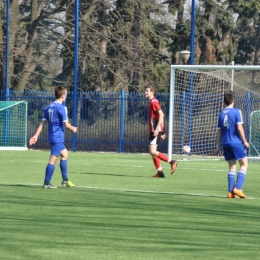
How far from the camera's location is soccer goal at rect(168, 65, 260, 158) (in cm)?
2639

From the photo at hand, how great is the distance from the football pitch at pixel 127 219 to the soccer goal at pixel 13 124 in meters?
14.8

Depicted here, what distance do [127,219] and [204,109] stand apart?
17121 mm

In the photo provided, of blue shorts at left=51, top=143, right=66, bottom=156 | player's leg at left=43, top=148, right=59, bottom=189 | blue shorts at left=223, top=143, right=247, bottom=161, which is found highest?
blue shorts at left=223, top=143, right=247, bottom=161

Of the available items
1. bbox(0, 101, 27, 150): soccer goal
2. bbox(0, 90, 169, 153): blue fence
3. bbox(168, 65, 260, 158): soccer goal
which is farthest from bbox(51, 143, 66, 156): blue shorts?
bbox(0, 101, 27, 150): soccer goal

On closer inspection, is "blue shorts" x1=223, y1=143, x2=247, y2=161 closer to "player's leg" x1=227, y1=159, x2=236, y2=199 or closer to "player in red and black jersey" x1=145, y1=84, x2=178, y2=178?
"player's leg" x1=227, y1=159, x2=236, y2=199

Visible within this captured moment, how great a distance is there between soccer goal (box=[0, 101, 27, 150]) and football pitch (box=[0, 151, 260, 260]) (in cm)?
1483

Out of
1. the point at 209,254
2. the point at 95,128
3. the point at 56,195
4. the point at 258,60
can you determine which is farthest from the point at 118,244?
the point at 258,60

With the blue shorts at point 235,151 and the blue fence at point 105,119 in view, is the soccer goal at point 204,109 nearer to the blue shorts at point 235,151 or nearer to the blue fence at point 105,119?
the blue fence at point 105,119

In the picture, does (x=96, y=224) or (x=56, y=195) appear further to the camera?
(x=56, y=195)

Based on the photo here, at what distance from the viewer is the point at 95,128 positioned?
3272 centimetres

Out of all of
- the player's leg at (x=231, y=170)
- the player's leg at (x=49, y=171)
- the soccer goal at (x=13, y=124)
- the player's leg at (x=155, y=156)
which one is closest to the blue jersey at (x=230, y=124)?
the player's leg at (x=231, y=170)

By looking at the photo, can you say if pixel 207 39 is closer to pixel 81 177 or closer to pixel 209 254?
pixel 81 177

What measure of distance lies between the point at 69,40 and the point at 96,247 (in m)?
31.5

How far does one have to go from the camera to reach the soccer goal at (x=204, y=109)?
26.4 m
